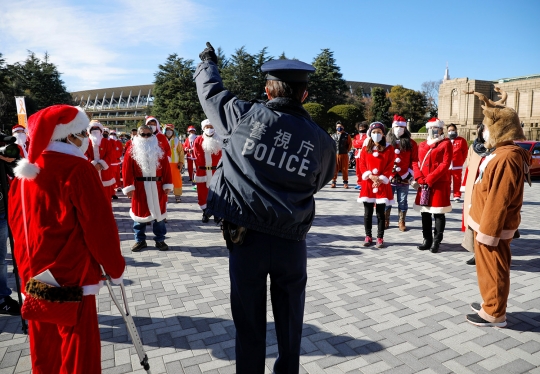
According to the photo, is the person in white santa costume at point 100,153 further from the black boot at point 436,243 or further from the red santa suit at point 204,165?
the black boot at point 436,243

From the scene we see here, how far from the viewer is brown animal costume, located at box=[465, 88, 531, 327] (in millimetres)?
3596

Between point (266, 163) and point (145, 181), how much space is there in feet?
15.6

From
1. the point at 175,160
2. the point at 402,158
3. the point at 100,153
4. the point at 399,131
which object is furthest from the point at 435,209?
the point at 175,160

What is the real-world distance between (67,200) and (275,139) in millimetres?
1297

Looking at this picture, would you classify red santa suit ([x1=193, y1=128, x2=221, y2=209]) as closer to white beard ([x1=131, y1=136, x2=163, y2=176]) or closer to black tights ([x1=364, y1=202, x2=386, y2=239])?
white beard ([x1=131, y1=136, x2=163, y2=176])

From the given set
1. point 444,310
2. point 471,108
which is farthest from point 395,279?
point 471,108

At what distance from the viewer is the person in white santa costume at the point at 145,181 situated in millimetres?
6348

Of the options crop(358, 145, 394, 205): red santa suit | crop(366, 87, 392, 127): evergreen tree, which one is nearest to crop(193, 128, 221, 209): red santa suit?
crop(358, 145, 394, 205): red santa suit

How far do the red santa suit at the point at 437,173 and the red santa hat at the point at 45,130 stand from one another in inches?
210

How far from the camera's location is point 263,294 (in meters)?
2.35

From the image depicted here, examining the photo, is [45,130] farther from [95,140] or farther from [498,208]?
[95,140]

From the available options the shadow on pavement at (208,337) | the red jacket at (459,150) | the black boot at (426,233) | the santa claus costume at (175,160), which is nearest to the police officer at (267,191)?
the shadow on pavement at (208,337)

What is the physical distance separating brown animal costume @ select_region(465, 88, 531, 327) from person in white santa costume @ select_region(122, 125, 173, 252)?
15.8ft

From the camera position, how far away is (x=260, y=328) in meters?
2.37
